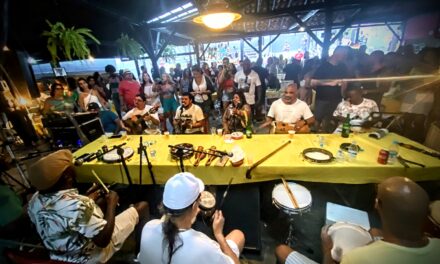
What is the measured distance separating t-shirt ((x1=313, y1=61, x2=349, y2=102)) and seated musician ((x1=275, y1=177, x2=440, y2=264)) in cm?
403

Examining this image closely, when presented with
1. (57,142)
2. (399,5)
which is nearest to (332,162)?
(57,142)

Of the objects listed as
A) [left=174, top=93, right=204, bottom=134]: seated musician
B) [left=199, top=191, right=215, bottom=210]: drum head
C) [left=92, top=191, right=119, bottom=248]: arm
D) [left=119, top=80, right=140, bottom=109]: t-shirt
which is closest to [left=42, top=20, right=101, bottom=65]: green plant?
[left=119, top=80, right=140, bottom=109]: t-shirt

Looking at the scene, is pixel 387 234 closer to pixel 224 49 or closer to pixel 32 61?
pixel 32 61

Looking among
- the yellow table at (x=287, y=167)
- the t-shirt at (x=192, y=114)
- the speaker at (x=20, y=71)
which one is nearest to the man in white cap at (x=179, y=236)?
the yellow table at (x=287, y=167)

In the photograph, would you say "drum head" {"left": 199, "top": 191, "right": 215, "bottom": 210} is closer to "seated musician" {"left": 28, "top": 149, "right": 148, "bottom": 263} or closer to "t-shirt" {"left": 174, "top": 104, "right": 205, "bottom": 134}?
"seated musician" {"left": 28, "top": 149, "right": 148, "bottom": 263}

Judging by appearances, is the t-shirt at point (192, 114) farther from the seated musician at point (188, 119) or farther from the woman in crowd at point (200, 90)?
the woman in crowd at point (200, 90)

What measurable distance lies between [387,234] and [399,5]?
1107cm

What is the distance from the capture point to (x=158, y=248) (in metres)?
1.35

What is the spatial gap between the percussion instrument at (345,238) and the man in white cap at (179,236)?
0.82 metres

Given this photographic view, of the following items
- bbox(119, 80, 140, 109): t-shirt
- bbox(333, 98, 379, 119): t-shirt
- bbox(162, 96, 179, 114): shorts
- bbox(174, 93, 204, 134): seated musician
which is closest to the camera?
bbox(333, 98, 379, 119): t-shirt

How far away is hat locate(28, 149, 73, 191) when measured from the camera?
5.47ft

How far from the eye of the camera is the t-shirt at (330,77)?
4820 mm

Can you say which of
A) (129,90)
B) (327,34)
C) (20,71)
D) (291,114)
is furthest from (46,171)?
(327,34)

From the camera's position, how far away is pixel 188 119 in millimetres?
4152
